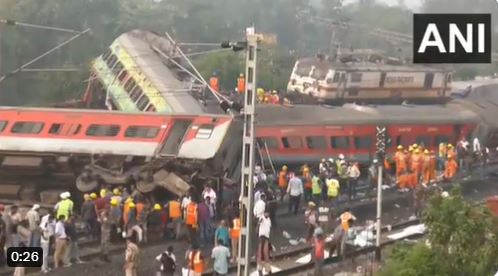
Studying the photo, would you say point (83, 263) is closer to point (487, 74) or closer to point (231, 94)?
point (231, 94)

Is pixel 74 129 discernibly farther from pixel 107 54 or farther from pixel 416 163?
pixel 416 163

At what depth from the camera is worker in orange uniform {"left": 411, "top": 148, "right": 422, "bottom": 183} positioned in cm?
1018

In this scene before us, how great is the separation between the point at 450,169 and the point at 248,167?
318cm

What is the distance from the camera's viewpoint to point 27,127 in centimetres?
993

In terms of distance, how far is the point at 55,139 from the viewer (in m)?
9.94

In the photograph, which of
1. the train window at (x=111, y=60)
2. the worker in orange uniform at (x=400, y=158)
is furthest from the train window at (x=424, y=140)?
the train window at (x=111, y=60)

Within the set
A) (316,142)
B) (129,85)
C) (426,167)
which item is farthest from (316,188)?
(129,85)

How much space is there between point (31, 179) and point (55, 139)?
494mm

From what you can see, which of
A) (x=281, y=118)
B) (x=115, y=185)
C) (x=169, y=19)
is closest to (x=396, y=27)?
(x=281, y=118)

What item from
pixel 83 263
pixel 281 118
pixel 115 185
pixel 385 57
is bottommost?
pixel 83 263

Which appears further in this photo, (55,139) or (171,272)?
(55,139)

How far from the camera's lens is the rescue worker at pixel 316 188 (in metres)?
9.91

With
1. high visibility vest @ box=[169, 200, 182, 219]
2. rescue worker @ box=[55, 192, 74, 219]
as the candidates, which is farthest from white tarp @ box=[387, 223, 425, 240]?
rescue worker @ box=[55, 192, 74, 219]

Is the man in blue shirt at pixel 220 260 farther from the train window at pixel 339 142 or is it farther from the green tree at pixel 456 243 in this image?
the train window at pixel 339 142
